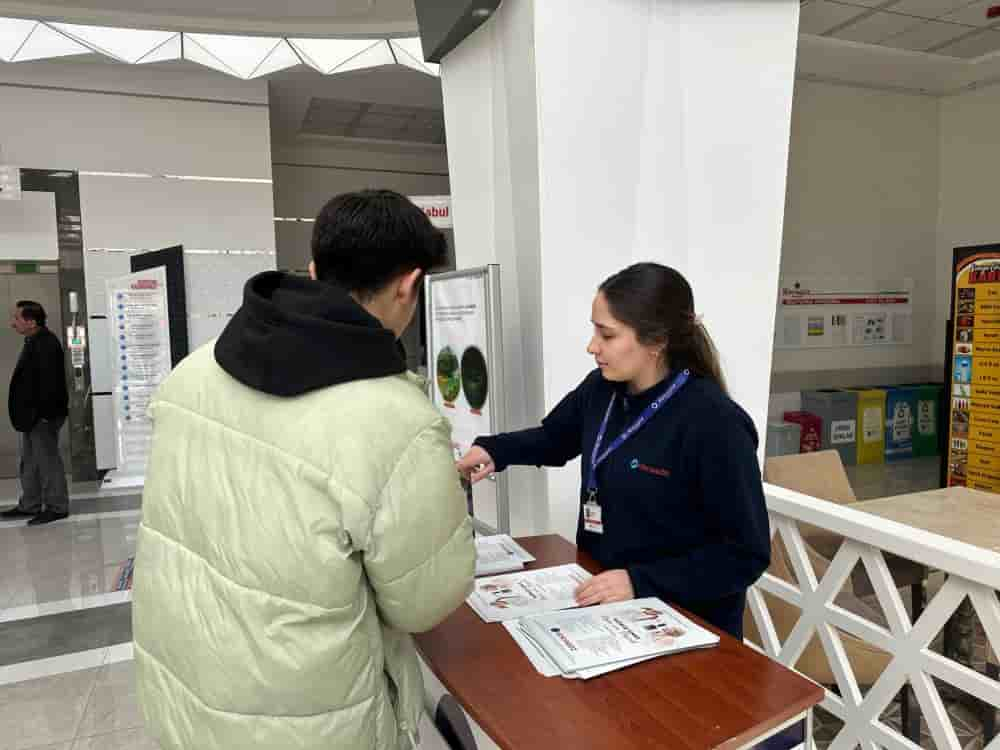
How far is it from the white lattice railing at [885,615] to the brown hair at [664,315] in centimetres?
71

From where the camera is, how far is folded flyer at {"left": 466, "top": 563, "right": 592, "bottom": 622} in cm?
143

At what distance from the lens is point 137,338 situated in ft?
20.4

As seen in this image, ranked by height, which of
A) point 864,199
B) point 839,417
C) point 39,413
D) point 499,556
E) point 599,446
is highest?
point 864,199

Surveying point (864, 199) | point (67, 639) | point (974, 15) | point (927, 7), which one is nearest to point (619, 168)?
point (67, 639)

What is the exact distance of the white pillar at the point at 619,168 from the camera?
245cm

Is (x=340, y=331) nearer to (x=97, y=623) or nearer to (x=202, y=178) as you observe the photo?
(x=97, y=623)

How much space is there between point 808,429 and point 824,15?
399cm

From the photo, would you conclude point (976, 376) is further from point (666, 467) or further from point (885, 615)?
point (666, 467)

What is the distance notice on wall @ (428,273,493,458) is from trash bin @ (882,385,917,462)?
20.7 feet

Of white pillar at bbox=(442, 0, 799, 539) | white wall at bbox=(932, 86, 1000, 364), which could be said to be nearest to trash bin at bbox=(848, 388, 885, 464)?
white wall at bbox=(932, 86, 1000, 364)

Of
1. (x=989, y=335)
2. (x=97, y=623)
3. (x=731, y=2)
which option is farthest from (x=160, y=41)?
(x=989, y=335)

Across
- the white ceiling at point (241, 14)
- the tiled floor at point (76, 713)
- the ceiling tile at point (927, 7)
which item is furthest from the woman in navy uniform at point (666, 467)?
the ceiling tile at point (927, 7)

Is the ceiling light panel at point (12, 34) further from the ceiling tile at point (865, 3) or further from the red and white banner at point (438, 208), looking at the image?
the ceiling tile at point (865, 3)

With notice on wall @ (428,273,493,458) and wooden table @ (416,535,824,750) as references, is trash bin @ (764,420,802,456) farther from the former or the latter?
wooden table @ (416,535,824,750)
